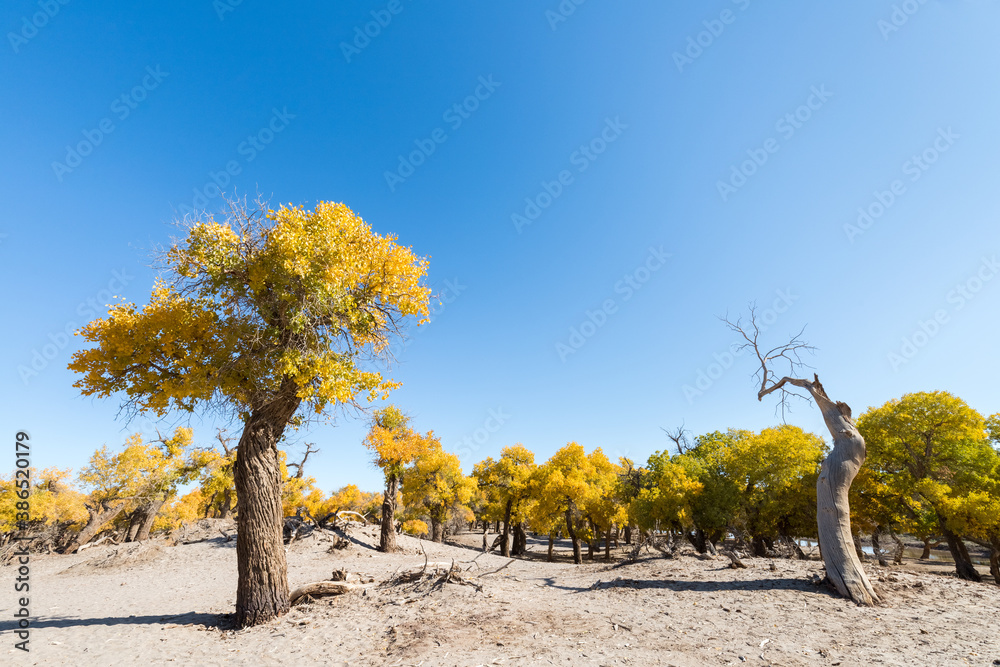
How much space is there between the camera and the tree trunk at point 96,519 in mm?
22844

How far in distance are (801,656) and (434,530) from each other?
1340 inches

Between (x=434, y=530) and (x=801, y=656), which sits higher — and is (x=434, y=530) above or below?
below

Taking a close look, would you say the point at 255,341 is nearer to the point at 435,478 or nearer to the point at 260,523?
the point at 260,523

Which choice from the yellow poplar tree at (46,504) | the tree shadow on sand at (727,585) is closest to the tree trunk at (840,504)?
the tree shadow on sand at (727,585)

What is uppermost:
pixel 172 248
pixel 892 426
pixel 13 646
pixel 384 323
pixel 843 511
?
pixel 172 248

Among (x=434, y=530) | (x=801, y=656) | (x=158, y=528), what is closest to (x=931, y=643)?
(x=801, y=656)

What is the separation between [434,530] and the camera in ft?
117

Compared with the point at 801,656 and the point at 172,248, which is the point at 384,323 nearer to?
the point at 172,248

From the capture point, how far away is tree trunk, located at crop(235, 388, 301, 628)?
7922mm

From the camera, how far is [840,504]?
9.71 meters

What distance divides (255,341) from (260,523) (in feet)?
12.4

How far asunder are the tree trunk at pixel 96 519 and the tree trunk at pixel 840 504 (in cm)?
3394

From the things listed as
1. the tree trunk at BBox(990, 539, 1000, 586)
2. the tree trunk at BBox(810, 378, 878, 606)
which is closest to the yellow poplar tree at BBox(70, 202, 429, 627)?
the tree trunk at BBox(810, 378, 878, 606)

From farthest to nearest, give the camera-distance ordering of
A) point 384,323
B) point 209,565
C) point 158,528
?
point 158,528, point 209,565, point 384,323
